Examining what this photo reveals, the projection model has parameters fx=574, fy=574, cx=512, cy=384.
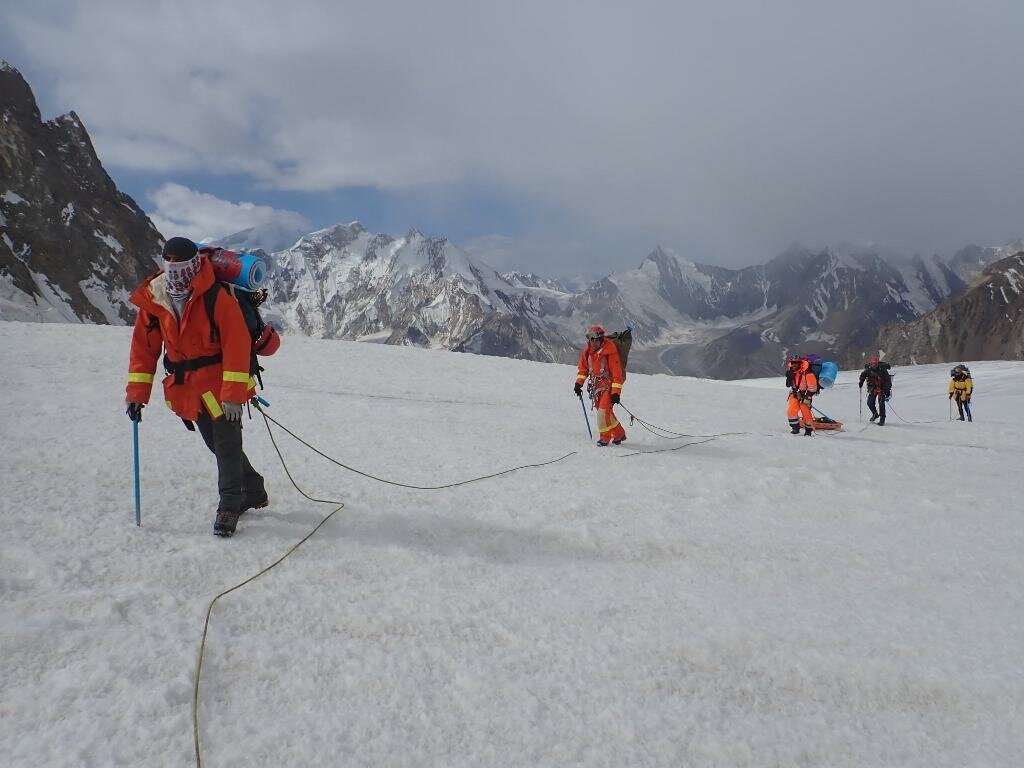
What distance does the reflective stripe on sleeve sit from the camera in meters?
4.52

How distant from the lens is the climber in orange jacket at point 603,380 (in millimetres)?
9711

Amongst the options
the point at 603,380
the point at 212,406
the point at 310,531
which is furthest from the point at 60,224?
the point at 310,531

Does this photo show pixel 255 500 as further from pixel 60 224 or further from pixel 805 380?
pixel 60 224

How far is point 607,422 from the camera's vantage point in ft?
32.0

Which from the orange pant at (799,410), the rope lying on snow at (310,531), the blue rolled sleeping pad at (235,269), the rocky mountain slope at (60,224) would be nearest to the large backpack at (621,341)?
the rope lying on snow at (310,531)

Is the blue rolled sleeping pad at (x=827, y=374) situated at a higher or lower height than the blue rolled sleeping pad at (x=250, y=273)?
lower

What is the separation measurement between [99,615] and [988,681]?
5017 millimetres

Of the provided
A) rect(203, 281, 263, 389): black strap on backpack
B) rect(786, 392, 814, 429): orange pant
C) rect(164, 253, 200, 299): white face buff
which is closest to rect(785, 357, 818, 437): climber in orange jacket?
rect(786, 392, 814, 429): orange pant

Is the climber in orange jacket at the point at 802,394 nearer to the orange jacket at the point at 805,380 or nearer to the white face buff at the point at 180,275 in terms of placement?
the orange jacket at the point at 805,380

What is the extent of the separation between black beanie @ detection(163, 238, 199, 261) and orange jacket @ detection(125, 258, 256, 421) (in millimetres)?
173

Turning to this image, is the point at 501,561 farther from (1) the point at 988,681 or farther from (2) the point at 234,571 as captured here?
(1) the point at 988,681

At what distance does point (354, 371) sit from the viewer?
15961 millimetres

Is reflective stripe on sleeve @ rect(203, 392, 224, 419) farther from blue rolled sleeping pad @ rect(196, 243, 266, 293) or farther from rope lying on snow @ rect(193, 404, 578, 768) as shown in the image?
blue rolled sleeping pad @ rect(196, 243, 266, 293)

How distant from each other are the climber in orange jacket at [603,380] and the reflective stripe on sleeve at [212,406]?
6.12 metres
